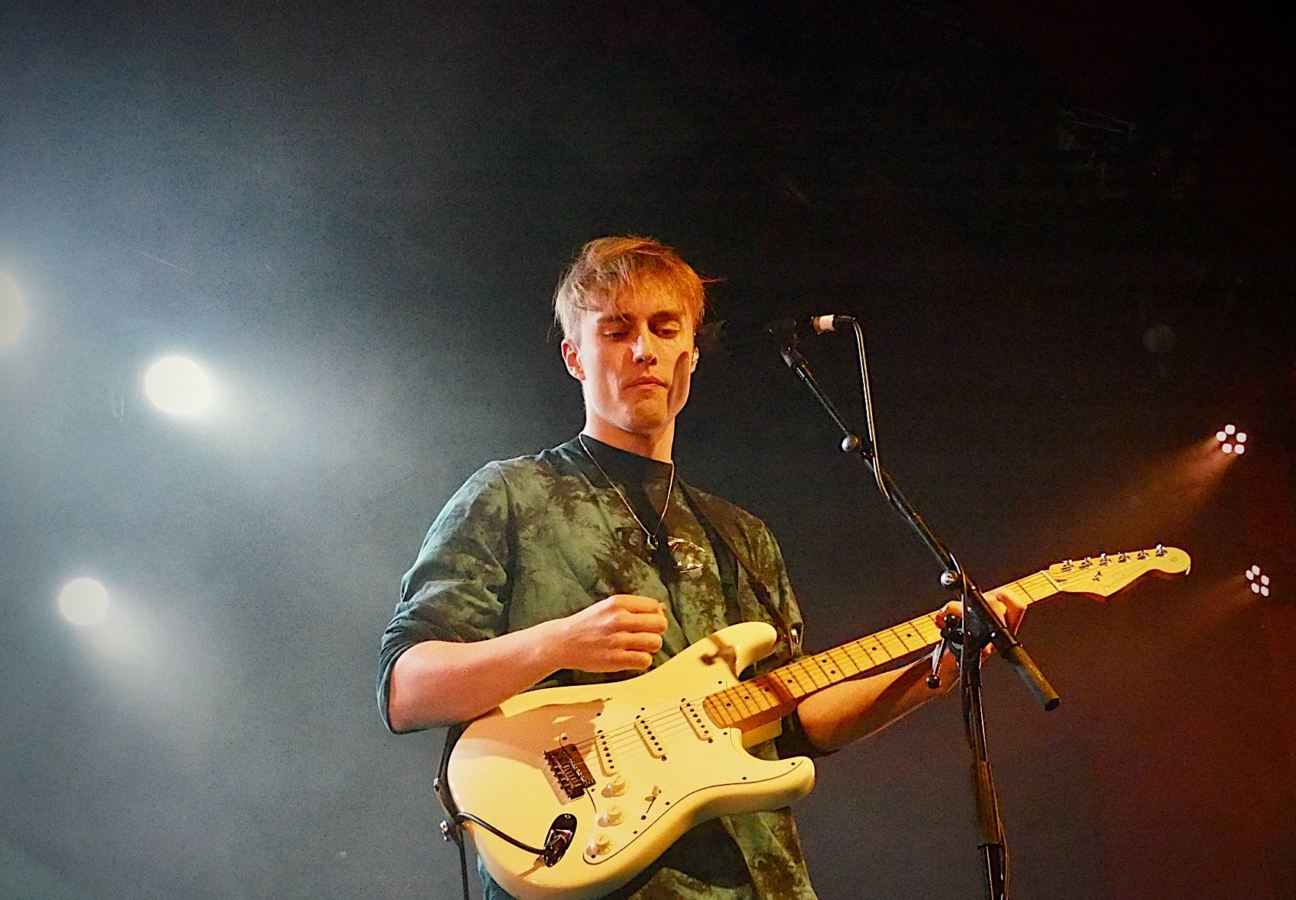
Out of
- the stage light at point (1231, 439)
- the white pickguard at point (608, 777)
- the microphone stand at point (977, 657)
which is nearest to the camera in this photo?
the microphone stand at point (977, 657)

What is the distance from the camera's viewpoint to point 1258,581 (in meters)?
2.79

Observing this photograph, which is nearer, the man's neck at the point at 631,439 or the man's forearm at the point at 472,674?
the man's forearm at the point at 472,674

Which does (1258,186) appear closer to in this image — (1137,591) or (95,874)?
(1137,591)

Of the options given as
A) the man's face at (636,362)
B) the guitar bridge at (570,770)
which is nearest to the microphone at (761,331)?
the man's face at (636,362)

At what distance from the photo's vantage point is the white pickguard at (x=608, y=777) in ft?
4.91

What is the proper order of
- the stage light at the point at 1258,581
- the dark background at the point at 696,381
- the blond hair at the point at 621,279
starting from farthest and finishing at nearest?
the stage light at the point at 1258,581, the dark background at the point at 696,381, the blond hair at the point at 621,279

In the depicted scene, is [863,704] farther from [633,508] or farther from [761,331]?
[761,331]

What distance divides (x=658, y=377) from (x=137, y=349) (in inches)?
61.0

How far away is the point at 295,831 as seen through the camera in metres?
2.44

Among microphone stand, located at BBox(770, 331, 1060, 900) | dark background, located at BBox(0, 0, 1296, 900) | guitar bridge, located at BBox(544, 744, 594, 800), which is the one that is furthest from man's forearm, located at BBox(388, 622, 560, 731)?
dark background, located at BBox(0, 0, 1296, 900)

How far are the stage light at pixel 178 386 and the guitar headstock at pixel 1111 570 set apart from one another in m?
2.22

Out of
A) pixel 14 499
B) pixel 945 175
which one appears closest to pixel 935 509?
pixel 945 175

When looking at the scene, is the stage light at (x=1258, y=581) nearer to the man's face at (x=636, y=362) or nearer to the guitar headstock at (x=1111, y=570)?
the guitar headstock at (x=1111, y=570)

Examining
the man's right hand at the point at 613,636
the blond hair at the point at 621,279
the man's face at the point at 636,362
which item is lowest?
the man's right hand at the point at 613,636
